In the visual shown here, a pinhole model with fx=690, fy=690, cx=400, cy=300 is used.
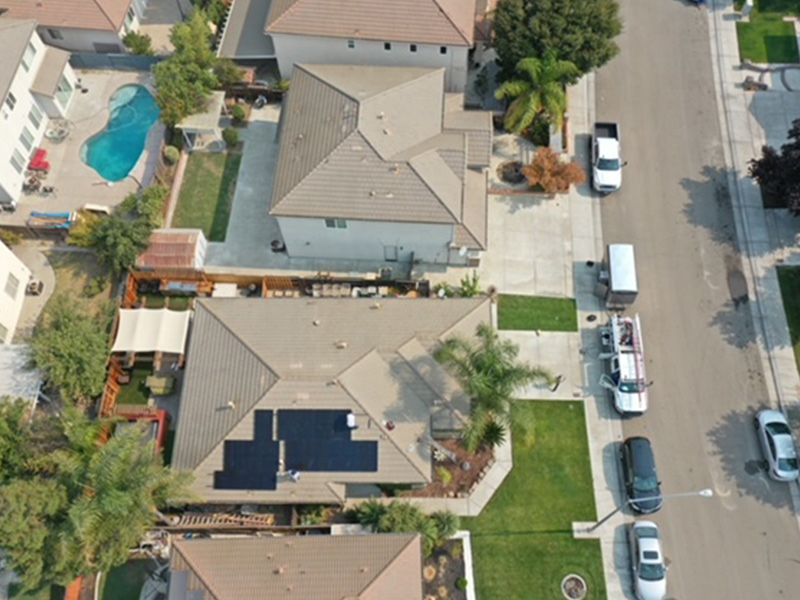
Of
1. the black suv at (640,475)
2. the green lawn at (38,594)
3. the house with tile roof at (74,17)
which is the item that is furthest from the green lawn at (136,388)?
the black suv at (640,475)

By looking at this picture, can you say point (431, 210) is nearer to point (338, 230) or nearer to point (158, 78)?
point (338, 230)

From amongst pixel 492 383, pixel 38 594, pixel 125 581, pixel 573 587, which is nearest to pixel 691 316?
pixel 492 383

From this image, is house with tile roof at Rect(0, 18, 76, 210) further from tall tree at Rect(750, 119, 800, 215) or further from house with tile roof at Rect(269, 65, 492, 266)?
tall tree at Rect(750, 119, 800, 215)

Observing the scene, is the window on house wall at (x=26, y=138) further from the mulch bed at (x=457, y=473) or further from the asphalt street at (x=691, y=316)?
the asphalt street at (x=691, y=316)

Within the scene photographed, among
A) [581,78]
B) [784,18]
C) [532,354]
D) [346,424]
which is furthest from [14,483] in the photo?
[784,18]

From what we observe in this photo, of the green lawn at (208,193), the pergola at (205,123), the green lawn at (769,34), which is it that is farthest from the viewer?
the green lawn at (769,34)

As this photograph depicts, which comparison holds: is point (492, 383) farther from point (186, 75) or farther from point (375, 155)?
point (186, 75)
